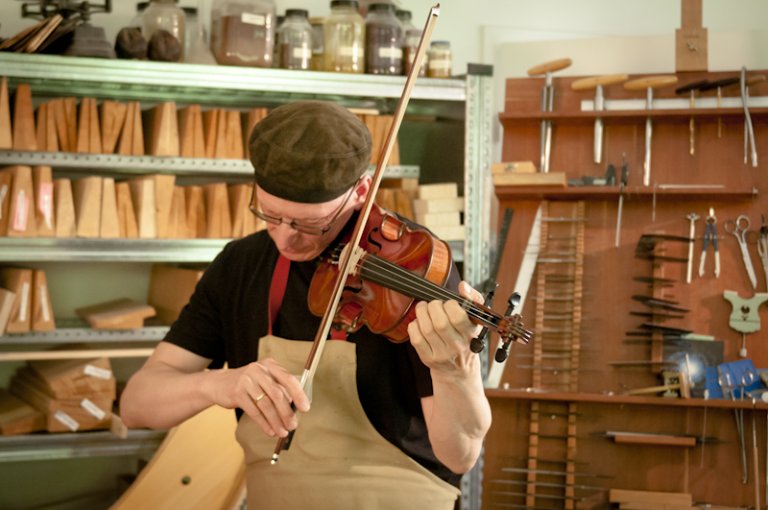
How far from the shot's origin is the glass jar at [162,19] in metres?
3.81

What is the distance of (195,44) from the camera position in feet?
13.1

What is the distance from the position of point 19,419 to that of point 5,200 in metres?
0.78

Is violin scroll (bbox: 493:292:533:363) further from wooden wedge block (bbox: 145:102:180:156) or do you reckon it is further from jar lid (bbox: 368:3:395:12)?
jar lid (bbox: 368:3:395:12)

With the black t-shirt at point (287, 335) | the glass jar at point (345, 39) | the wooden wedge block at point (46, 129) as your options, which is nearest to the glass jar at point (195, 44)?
the glass jar at point (345, 39)

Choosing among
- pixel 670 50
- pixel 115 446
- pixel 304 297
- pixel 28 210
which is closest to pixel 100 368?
pixel 115 446

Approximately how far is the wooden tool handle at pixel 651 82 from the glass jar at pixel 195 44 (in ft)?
5.73

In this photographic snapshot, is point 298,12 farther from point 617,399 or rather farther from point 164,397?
point 164,397

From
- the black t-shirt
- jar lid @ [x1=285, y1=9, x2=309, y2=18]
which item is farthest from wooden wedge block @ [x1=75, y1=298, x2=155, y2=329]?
the black t-shirt

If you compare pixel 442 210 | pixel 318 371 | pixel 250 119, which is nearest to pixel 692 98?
pixel 442 210

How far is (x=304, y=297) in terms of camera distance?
2.00 metres

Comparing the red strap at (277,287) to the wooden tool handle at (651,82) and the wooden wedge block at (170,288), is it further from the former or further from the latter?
the wooden tool handle at (651,82)

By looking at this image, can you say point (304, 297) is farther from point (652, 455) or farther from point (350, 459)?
point (652, 455)

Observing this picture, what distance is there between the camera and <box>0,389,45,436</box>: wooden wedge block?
358 cm

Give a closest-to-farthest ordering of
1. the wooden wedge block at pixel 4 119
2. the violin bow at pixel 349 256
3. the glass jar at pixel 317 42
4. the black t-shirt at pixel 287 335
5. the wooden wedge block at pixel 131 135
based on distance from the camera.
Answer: the violin bow at pixel 349 256 → the black t-shirt at pixel 287 335 → the wooden wedge block at pixel 4 119 → the wooden wedge block at pixel 131 135 → the glass jar at pixel 317 42
